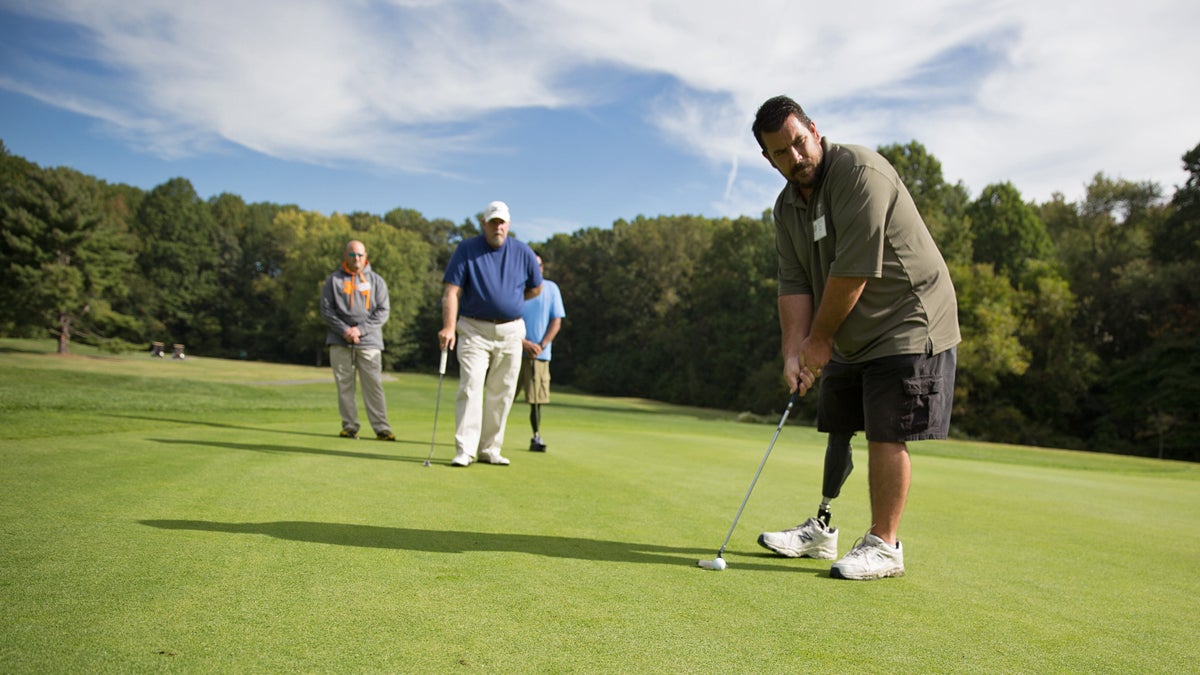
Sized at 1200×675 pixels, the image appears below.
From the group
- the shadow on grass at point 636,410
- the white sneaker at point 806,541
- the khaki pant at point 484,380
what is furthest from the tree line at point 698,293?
the white sneaker at point 806,541

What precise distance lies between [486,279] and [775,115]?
368 cm

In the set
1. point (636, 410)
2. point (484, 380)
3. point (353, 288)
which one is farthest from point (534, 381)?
point (636, 410)

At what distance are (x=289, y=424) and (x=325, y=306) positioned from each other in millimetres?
2023

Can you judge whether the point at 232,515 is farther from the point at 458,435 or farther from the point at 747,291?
the point at 747,291

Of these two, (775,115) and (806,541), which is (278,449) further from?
(775,115)

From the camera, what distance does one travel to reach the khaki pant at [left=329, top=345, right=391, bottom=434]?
27.0ft

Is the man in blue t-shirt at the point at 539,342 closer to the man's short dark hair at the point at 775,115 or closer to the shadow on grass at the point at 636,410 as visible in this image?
the man's short dark hair at the point at 775,115

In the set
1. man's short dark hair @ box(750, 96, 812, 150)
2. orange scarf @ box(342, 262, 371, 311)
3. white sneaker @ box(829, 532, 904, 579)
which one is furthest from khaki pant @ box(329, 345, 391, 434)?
white sneaker @ box(829, 532, 904, 579)

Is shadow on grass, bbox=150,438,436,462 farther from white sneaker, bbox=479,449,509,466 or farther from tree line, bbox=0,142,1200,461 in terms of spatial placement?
tree line, bbox=0,142,1200,461

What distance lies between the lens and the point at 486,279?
21.5ft

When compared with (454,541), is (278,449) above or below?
below

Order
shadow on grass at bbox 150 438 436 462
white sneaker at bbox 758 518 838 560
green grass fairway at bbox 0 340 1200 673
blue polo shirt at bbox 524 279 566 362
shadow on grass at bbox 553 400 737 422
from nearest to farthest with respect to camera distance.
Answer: green grass fairway at bbox 0 340 1200 673
white sneaker at bbox 758 518 838 560
shadow on grass at bbox 150 438 436 462
blue polo shirt at bbox 524 279 566 362
shadow on grass at bbox 553 400 737 422

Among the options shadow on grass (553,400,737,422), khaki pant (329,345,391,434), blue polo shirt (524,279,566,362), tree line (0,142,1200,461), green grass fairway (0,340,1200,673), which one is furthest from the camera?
shadow on grass (553,400,737,422)

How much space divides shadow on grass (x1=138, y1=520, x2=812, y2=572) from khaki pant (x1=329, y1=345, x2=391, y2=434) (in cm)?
482
